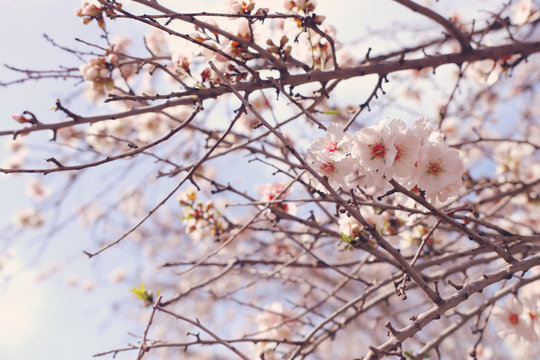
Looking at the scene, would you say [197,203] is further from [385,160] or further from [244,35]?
[385,160]

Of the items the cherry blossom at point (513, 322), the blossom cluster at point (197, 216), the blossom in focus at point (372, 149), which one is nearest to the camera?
the blossom in focus at point (372, 149)

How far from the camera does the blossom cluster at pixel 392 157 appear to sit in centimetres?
133

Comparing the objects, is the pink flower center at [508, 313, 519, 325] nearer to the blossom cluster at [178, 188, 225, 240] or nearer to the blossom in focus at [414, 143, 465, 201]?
the blossom in focus at [414, 143, 465, 201]

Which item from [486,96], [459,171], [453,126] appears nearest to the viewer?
[459,171]

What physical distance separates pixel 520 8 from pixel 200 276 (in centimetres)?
611

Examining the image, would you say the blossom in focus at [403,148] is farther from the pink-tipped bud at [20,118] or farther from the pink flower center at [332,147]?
the pink-tipped bud at [20,118]

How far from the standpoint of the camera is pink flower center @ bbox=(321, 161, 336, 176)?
146cm

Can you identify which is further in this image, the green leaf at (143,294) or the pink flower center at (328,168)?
the green leaf at (143,294)

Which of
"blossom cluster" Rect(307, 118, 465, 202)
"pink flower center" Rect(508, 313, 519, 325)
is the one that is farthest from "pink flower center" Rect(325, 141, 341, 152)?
"pink flower center" Rect(508, 313, 519, 325)

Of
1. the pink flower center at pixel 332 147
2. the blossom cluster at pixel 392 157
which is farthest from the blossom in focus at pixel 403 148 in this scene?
the pink flower center at pixel 332 147

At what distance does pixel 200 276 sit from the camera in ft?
24.4

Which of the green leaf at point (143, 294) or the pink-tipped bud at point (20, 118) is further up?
the pink-tipped bud at point (20, 118)

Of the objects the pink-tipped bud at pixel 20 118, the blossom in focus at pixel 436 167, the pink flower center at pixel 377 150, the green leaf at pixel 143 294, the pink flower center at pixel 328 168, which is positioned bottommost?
the blossom in focus at pixel 436 167

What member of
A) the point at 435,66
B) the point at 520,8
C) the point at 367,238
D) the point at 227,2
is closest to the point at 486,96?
the point at 520,8
